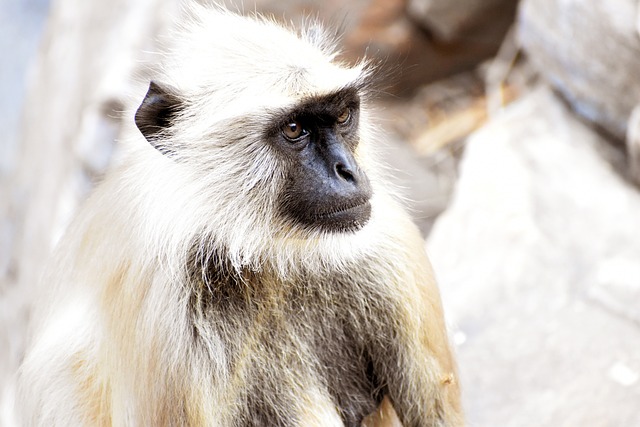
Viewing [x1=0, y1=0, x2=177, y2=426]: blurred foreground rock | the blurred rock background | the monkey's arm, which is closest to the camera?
the monkey's arm

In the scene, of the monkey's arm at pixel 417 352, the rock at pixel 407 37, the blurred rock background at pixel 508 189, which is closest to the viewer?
the monkey's arm at pixel 417 352

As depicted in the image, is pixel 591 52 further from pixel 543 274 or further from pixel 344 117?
pixel 344 117

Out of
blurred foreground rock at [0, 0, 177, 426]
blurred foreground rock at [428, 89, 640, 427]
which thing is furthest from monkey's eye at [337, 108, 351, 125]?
blurred foreground rock at [0, 0, 177, 426]

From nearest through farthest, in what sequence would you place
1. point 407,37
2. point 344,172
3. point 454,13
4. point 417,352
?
1. point 344,172
2. point 417,352
3. point 454,13
4. point 407,37

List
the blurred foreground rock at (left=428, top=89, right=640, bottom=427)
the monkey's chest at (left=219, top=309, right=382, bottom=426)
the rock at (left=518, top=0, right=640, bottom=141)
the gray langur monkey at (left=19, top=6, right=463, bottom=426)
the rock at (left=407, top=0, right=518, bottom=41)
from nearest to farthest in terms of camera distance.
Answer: the gray langur monkey at (left=19, top=6, right=463, bottom=426)
the monkey's chest at (left=219, top=309, right=382, bottom=426)
the blurred foreground rock at (left=428, top=89, right=640, bottom=427)
the rock at (left=518, top=0, right=640, bottom=141)
the rock at (left=407, top=0, right=518, bottom=41)

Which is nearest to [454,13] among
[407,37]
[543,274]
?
[407,37]

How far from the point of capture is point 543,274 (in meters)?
4.51

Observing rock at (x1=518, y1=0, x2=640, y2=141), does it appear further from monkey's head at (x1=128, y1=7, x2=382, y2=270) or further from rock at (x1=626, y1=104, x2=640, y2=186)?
monkey's head at (x1=128, y1=7, x2=382, y2=270)

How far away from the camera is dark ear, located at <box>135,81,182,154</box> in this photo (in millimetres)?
2732

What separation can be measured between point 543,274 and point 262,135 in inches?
89.2

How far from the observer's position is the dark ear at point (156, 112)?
2732 mm

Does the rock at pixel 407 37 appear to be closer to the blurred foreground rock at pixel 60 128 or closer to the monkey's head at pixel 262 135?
the blurred foreground rock at pixel 60 128

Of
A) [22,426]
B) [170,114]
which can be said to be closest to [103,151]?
[22,426]

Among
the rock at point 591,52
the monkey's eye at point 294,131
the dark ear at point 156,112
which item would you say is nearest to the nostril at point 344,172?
the monkey's eye at point 294,131
